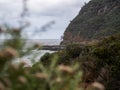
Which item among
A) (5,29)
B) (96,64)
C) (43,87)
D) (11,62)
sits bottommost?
(96,64)

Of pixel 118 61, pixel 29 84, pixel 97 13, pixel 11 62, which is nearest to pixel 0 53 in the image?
pixel 11 62

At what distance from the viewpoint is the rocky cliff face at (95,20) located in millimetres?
80625

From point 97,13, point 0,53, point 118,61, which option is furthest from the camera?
point 97,13

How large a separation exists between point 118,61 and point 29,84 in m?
12.9

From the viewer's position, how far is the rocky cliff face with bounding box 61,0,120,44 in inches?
3174

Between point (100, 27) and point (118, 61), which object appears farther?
point (100, 27)

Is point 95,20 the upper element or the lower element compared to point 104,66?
upper

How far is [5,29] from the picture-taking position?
9.65 ft

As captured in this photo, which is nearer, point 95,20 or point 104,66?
point 104,66

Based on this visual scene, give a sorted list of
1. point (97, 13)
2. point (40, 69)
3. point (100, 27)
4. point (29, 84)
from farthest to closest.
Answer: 1. point (97, 13)
2. point (100, 27)
3. point (40, 69)
4. point (29, 84)

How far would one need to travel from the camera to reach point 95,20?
89500mm

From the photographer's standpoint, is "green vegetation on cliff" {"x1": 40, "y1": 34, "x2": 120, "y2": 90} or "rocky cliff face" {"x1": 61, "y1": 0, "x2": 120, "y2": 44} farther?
"rocky cliff face" {"x1": 61, "y1": 0, "x2": 120, "y2": 44}

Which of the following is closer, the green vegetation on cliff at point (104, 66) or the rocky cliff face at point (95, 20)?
the green vegetation on cliff at point (104, 66)

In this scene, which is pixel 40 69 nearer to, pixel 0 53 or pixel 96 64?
pixel 0 53
